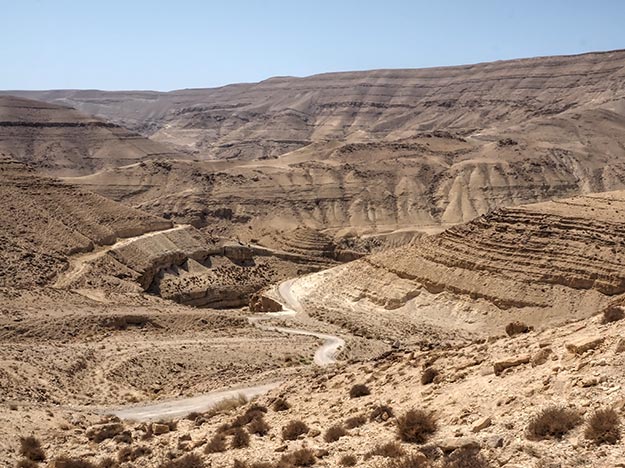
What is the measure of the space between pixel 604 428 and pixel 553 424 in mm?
750

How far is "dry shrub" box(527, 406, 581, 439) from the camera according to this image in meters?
11.5

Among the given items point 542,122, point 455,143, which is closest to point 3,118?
point 455,143

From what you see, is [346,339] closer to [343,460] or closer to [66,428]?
[66,428]

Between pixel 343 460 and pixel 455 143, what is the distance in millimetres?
120497

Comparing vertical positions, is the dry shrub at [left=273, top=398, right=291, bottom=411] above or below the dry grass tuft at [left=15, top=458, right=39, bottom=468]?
above

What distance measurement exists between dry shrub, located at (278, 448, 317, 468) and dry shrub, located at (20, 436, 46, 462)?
21.1 ft

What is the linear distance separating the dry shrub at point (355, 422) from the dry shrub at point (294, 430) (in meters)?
0.87

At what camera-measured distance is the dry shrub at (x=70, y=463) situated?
51.8 feet

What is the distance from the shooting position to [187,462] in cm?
1466

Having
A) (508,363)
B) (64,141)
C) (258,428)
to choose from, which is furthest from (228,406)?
(64,141)

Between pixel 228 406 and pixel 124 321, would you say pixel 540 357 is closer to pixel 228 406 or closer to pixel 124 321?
pixel 228 406

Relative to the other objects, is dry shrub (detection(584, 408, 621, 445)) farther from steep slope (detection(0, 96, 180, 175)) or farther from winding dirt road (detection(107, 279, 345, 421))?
steep slope (detection(0, 96, 180, 175))

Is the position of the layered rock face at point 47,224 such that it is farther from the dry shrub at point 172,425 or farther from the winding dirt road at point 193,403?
the dry shrub at point 172,425

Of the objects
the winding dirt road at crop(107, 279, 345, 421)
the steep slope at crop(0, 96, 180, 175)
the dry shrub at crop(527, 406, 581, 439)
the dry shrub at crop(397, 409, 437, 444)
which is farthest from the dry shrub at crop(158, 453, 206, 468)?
the steep slope at crop(0, 96, 180, 175)
